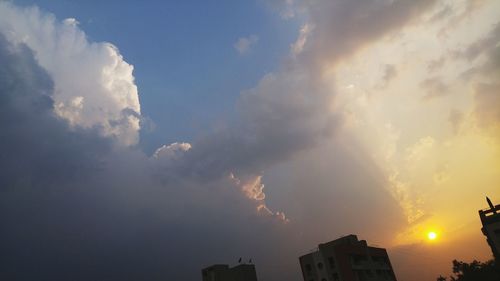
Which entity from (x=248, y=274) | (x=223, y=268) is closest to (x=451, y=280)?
(x=248, y=274)

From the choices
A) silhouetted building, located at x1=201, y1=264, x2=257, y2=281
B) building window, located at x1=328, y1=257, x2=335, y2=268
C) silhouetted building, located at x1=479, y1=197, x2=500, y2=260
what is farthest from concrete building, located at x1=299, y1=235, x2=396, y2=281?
silhouetted building, located at x1=479, y1=197, x2=500, y2=260

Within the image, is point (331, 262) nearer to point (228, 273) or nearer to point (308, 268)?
point (308, 268)

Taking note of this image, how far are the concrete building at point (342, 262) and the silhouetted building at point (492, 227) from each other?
22920mm

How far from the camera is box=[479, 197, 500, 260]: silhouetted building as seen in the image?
57.1 metres

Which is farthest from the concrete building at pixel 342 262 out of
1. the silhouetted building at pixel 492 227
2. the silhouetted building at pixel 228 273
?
the silhouetted building at pixel 492 227

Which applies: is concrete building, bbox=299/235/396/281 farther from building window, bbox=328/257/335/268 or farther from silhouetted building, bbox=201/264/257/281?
silhouetted building, bbox=201/264/257/281

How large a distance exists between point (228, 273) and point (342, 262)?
890 inches

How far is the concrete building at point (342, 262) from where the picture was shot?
68625 millimetres

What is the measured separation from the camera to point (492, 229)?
5781 cm

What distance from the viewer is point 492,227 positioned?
5781 centimetres

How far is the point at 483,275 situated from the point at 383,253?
1903 centimetres

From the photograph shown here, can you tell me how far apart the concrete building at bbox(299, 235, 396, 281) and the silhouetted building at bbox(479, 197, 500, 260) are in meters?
22.9

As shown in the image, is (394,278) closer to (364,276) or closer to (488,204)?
(364,276)

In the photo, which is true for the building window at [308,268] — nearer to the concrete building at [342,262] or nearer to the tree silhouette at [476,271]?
the concrete building at [342,262]
